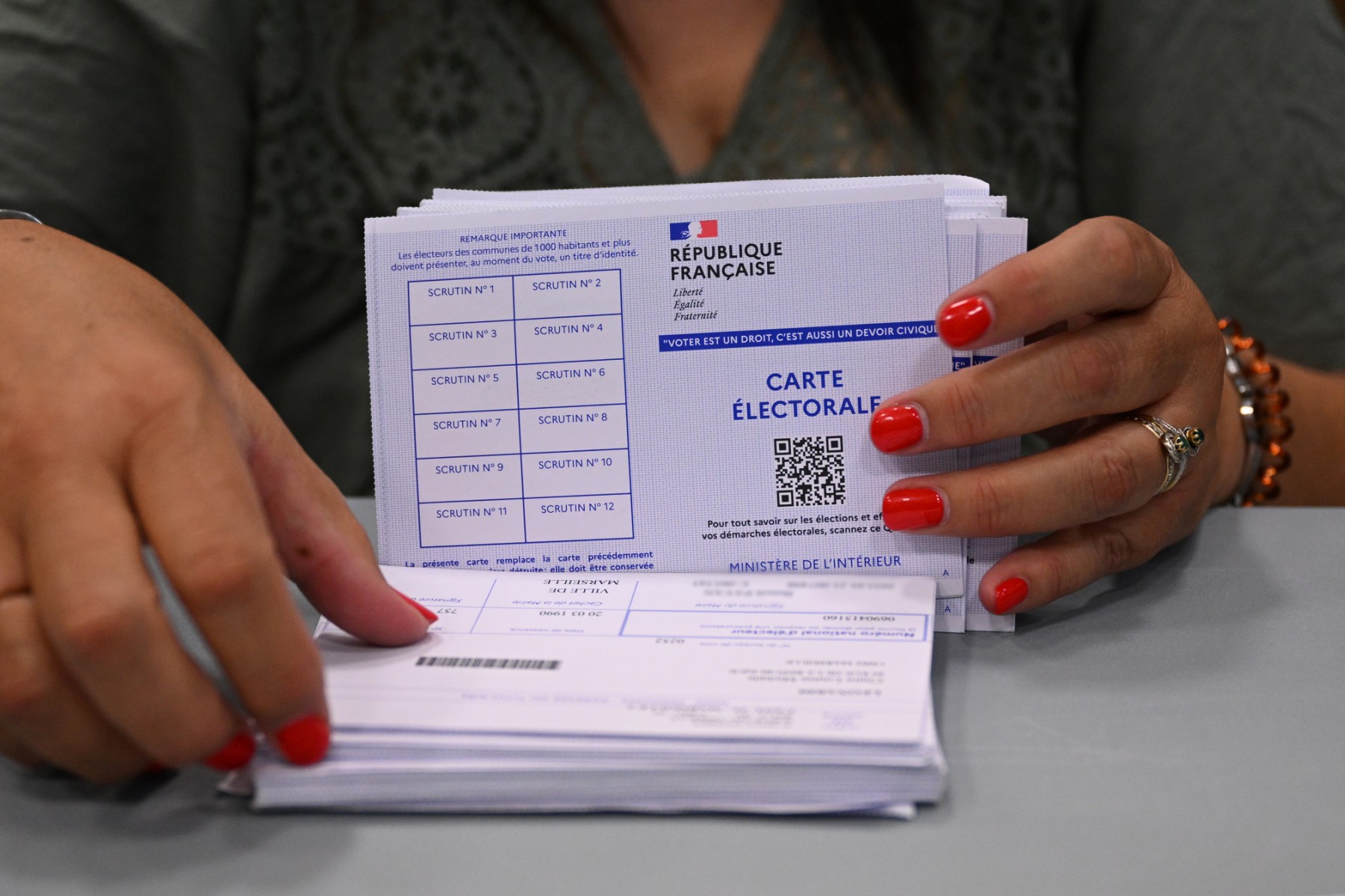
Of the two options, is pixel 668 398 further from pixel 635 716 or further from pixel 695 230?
pixel 635 716

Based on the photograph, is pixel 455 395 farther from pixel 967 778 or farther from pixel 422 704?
pixel 967 778

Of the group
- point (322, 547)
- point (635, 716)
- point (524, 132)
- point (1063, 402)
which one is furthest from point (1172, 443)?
point (524, 132)

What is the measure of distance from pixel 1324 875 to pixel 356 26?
1076mm

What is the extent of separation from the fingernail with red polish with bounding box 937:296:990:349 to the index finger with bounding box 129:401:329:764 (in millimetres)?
368

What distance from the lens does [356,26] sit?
1.04 m

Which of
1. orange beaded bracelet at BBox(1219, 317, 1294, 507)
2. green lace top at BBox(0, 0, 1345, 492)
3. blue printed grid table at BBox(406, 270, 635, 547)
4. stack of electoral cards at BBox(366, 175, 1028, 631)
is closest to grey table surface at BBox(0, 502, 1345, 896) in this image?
stack of electoral cards at BBox(366, 175, 1028, 631)

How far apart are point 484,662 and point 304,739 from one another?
0.10 metres

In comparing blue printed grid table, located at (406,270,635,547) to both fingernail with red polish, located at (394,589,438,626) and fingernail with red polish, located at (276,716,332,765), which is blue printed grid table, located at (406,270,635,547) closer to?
fingernail with red polish, located at (394,589,438,626)

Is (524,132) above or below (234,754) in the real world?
above

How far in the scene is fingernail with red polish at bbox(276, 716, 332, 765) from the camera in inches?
16.9

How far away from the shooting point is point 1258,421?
2.68 ft

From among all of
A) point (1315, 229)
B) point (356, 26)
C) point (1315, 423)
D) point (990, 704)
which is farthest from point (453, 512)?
point (1315, 229)

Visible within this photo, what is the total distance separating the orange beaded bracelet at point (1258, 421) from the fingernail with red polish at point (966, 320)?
0.38m

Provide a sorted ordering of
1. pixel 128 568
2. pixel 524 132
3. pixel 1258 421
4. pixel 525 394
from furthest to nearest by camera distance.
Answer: pixel 524 132, pixel 1258 421, pixel 525 394, pixel 128 568
